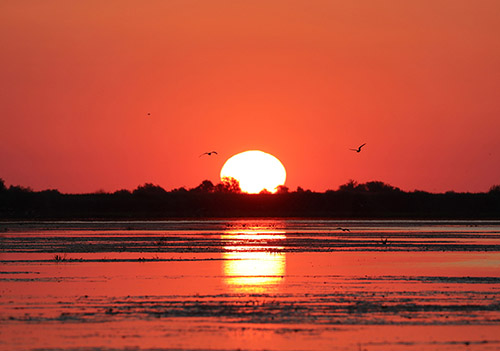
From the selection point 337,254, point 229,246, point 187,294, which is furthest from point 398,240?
point 187,294

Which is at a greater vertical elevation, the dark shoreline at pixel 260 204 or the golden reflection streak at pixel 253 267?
the dark shoreline at pixel 260 204

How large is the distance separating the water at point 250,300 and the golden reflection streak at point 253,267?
2.5 inches

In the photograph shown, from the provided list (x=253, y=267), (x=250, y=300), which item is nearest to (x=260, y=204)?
(x=253, y=267)

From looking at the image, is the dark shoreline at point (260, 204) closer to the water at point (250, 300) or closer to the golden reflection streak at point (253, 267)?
the golden reflection streak at point (253, 267)

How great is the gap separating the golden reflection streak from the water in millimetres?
63

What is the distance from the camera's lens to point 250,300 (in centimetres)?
2712

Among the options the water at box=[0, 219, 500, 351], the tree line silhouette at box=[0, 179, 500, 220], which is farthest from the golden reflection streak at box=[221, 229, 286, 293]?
the tree line silhouette at box=[0, 179, 500, 220]

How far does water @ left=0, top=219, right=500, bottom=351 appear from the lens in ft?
67.6

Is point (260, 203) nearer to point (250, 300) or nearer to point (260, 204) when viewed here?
point (260, 204)

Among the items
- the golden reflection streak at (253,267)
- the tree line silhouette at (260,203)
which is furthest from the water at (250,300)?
the tree line silhouette at (260,203)

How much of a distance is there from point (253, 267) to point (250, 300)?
12.5 metres

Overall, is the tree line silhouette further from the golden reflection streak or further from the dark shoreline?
the golden reflection streak

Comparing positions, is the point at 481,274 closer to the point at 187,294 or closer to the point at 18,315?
the point at 187,294

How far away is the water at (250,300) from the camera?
20.6 m
